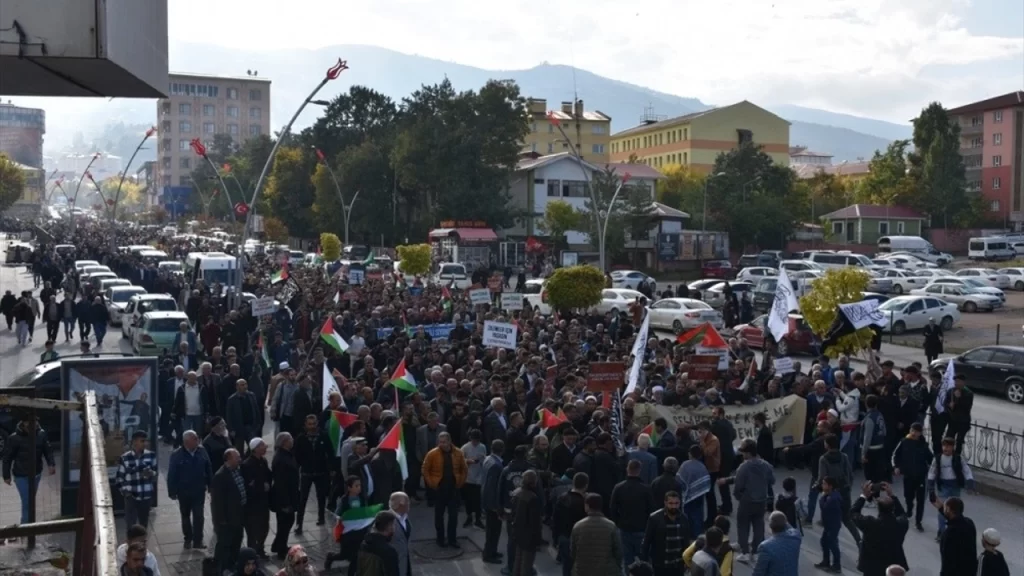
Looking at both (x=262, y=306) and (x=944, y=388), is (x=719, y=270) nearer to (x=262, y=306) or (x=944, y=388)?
(x=262, y=306)

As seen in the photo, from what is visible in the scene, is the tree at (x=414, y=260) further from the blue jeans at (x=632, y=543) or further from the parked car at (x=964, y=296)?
the blue jeans at (x=632, y=543)

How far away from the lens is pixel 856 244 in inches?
3174

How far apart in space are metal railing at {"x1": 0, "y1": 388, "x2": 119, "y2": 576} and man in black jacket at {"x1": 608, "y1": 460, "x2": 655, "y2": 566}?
674 cm

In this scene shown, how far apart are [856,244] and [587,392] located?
226 ft

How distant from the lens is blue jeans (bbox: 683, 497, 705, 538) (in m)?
11.7

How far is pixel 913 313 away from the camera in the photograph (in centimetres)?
3588

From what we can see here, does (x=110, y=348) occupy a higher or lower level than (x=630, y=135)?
lower

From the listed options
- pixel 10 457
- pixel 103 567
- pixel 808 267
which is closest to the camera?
pixel 103 567

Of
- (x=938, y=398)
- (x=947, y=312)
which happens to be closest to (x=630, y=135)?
(x=947, y=312)

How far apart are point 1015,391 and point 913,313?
12.8 metres

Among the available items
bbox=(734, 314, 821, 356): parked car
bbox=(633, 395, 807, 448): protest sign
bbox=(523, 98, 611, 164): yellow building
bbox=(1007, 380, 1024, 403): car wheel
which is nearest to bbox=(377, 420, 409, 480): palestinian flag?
bbox=(633, 395, 807, 448): protest sign

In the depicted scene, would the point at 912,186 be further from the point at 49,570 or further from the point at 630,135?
the point at 49,570

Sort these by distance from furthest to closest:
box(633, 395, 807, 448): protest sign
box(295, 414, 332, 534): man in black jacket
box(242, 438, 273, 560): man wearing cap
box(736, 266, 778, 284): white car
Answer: box(736, 266, 778, 284): white car < box(633, 395, 807, 448): protest sign < box(295, 414, 332, 534): man in black jacket < box(242, 438, 273, 560): man wearing cap

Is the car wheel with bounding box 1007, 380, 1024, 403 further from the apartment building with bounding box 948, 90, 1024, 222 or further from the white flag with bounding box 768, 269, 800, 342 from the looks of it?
the apartment building with bounding box 948, 90, 1024, 222
